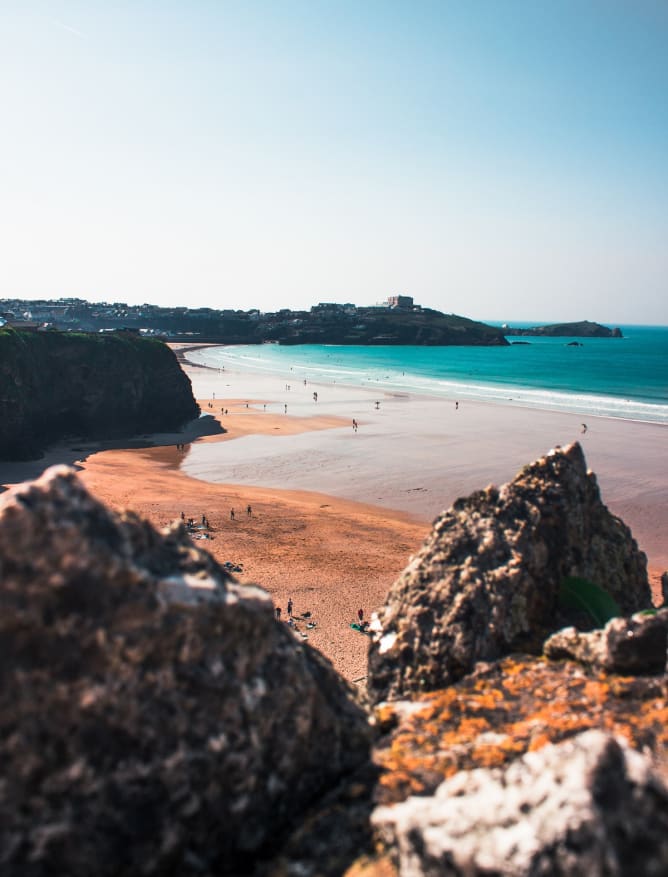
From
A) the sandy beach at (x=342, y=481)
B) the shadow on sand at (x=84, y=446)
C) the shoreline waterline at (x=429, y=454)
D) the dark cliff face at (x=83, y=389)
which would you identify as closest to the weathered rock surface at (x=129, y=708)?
the sandy beach at (x=342, y=481)

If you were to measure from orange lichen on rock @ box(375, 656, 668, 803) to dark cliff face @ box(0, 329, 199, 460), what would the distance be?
4369cm

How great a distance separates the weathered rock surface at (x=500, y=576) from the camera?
6.25 meters

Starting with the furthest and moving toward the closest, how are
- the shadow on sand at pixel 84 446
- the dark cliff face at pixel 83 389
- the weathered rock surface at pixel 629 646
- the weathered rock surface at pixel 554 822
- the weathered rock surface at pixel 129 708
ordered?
the dark cliff face at pixel 83 389 < the shadow on sand at pixel 84 446 < the weathered rock surface at pixel 629 646 < the weathered rock surface at pixel 129 708 < the weathered rock surface at pixel 554 822

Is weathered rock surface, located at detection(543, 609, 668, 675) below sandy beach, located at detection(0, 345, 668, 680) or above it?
above

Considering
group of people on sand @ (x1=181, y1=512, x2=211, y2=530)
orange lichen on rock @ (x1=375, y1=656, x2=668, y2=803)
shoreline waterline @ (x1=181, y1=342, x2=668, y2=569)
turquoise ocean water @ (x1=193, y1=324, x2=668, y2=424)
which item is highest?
turquoise ocean water @ (x1=193, y1=324, x2=668, y2=424)

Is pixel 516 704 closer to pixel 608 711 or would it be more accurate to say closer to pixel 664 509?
pixel 608 711

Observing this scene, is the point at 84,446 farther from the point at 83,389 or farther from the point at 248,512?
the point at 248,512

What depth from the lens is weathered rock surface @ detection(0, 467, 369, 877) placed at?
3.30 meters

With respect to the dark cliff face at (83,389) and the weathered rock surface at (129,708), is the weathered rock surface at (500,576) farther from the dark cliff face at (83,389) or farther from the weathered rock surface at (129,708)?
the dark cliff face at (83,389)

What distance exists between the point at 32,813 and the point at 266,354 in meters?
165

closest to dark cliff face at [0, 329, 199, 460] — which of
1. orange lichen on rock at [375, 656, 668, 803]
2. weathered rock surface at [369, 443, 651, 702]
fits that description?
weathered rock surface at [369, 443, 651, 702]

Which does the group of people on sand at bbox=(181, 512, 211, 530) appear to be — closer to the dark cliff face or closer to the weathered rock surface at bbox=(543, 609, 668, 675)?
the dark cliff face

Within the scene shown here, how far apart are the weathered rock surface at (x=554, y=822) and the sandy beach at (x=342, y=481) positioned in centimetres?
1441

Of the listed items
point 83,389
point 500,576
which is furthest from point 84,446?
point 500,576
